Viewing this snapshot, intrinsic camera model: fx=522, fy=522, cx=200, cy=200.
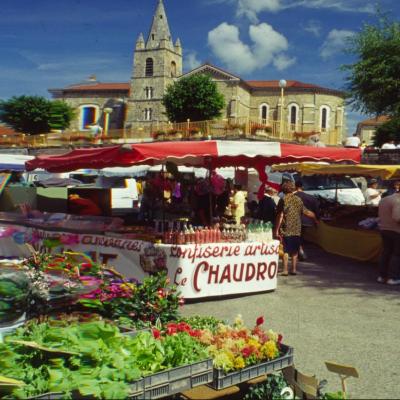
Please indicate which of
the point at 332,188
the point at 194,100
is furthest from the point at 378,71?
the point at 194,100

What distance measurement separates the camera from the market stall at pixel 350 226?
35.3 feet

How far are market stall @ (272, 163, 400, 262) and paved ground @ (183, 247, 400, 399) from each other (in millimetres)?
1036

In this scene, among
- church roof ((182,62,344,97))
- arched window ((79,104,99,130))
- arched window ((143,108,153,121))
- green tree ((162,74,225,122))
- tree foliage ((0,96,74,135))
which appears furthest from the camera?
arched window ((79,104,99,130))

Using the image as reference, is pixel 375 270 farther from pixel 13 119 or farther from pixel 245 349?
pixel 13 119

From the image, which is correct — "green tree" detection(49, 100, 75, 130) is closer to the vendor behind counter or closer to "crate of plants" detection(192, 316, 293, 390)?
the vendor behind counter

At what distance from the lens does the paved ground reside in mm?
4754

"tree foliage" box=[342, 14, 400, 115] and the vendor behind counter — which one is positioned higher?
"tree foliage" box=[342, 14, 400, 115]

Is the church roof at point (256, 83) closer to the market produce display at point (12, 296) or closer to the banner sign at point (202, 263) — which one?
the banner sign at point (202, 263)

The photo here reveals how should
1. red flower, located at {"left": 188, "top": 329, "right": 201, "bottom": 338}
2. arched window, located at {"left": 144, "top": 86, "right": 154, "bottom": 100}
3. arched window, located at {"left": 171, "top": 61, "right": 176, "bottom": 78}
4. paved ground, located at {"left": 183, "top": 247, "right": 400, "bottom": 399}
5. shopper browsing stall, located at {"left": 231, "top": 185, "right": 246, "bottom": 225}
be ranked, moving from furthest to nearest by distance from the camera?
arched window, located at {"left": 171, "top": 61, "right": 176, "bottom": 78} < arched window, located at {"left": 144, "top": 86, "right": 154, "bottom": 100} < shopper browsing stall, located at {"left": 231, "top": 185, "right": 246, "bottom": 225} < paved ground, located at {"left": 183, "top": 247, "right": 400, "bottom": 399} < red flower, located at {"left": 188, "top": 329, "right": 201, "bottom": 338}

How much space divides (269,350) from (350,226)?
355 inches

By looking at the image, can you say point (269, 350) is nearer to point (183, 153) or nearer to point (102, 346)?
point (102, 346)

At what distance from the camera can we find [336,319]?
659cm

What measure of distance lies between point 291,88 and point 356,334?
250 feet

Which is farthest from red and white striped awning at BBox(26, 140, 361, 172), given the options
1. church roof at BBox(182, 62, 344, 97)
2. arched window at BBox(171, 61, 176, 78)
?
arched window at BBox(171, 61, 176, 78)
